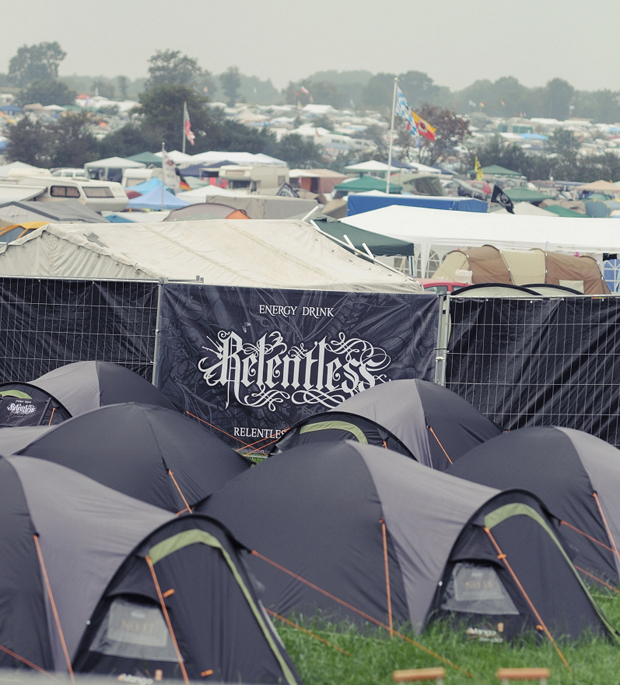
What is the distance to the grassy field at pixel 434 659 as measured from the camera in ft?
17.4

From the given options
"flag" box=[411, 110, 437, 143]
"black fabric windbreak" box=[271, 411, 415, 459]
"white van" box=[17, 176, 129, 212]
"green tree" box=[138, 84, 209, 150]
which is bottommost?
"black fabric windbreak" box=[271, 411, 415, 459]

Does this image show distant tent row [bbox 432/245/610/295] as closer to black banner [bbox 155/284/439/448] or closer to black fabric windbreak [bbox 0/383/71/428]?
black banner [bbox 155/284/439/448]

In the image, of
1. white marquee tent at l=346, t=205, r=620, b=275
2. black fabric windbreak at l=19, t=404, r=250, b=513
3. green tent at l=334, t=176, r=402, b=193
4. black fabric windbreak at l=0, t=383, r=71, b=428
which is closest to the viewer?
black fabric windbreak at l=19, t=404, r=250, b=513

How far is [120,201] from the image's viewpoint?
34.8 metres

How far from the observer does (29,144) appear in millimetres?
73125

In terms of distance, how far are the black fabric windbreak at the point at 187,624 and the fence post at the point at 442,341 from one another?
4910mm

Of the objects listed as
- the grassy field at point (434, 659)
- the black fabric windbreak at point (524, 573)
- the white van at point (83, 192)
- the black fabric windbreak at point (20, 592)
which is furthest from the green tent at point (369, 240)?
the white van at point (83, 192)

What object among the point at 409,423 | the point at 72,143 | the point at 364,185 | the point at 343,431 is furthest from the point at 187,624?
the point at 72,143

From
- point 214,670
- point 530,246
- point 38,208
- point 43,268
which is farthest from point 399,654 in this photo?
point 38,208

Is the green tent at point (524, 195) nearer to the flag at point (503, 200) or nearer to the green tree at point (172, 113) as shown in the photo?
the flag at point (503, 200)

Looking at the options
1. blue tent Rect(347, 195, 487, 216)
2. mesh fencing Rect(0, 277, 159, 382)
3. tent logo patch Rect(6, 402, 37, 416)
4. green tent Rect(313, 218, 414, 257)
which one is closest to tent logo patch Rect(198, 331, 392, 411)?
mesh fencing Rect(0, 277, 159, 382)

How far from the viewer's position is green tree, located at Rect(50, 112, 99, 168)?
7288 centimetres

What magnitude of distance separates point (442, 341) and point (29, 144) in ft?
226

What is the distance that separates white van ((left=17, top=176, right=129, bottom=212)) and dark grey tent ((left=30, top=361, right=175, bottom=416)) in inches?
888
